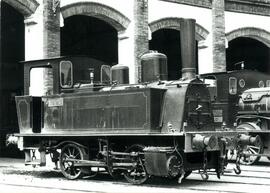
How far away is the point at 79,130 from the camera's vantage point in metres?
10.9

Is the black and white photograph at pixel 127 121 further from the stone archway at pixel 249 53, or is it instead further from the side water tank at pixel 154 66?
the stone archway at pixel 249 53

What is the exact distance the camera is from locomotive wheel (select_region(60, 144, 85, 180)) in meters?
10.9

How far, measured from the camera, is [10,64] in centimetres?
2342

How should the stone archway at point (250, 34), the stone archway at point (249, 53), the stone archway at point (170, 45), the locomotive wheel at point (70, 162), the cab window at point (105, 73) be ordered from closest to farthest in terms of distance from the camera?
the locomotive wheel at point (70, 162) < the cab window at point (105, 73) < the stone archway at point (250, 34) < the stone archway at point (170, 45) < the stone archway at point (249, 53)

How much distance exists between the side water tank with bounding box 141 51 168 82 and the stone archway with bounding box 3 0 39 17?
582cm

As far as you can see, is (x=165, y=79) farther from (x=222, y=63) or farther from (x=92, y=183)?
(x=222, y=63)

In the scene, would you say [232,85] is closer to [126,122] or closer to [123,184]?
[126,122]

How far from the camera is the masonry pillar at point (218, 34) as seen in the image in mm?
19812

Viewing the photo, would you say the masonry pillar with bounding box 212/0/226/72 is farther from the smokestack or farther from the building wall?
the smokestack

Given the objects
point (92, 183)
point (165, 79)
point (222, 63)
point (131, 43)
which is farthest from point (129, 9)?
point (92, 183)

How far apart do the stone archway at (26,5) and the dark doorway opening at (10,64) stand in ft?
23.3

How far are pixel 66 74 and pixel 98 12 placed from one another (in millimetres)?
5760

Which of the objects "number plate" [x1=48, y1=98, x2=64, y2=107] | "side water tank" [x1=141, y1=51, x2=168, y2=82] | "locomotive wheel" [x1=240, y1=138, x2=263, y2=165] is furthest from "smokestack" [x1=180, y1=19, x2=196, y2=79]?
"locomotive wheel" [x1=240, y1=138, x2=263, y2=165]

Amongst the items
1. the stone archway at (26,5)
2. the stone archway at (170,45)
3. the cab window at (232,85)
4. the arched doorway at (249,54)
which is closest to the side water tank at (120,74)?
the cab window at (232,85)
